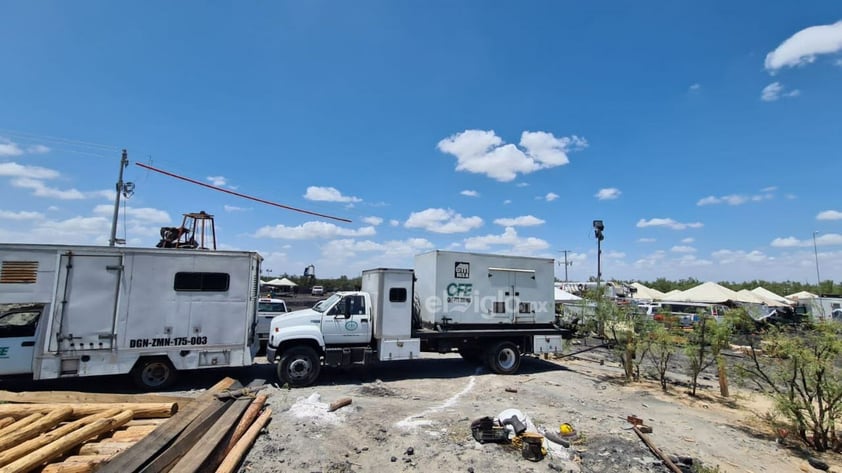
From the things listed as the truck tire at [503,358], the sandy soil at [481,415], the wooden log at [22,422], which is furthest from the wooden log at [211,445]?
the truck tire at [503,358]

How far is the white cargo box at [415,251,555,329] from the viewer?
1141cm

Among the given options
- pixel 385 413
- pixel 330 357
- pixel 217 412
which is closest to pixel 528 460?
pixel 385 413

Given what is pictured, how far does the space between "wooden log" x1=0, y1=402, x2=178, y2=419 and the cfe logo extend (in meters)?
7.26

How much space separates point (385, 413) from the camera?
7.68 metres

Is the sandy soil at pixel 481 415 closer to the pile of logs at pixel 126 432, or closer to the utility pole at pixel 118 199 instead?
the pile of logs at pixel 126 432

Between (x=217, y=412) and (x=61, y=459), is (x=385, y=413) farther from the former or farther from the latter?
(x=61, y=459)

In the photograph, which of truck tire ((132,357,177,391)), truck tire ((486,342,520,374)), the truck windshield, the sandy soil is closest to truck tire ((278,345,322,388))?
the sandy soil

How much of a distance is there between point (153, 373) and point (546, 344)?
1042 cm

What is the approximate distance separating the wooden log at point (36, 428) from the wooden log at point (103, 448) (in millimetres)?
705

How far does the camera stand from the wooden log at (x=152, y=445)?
453 centimetres

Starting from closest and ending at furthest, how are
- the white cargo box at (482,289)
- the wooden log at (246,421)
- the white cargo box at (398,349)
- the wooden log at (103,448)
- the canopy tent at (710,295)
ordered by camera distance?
1. the wooden log at (103,448)
2. the wooden log at (246,421)
3. the white cargo box at (398,349)
4. the white cargo box at (482,289)
5. the canopy tent at (710,295)

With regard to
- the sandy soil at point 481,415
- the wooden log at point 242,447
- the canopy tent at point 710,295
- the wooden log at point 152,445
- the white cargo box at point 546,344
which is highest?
the canopy tent at point 710,295

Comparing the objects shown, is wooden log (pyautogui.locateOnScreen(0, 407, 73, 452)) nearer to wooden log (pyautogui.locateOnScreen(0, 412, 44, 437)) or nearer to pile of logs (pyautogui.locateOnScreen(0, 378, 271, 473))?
pile of logs (pyautogui.locateOnScreen(0, 378, 271, 473))

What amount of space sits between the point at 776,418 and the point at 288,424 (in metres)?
9.77
